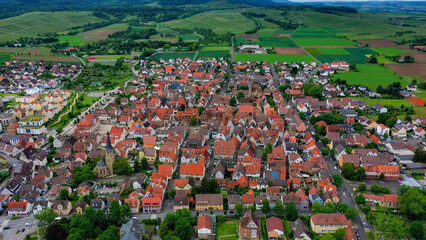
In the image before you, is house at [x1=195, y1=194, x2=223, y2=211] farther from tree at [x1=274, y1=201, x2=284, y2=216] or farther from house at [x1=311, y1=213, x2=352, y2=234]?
house at [x1=311, y1=213, x2=352, y2=234]

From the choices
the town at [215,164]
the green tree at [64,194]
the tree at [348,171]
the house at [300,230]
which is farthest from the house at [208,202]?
the tree at [348,171]

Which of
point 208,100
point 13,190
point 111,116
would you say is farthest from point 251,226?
point 208,100

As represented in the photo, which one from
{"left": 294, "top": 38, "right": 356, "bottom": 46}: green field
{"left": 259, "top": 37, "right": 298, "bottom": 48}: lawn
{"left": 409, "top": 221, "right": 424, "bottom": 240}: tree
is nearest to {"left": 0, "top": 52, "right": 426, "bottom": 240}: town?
{"left": 409, "top": 221, "right": 424, "bottom": 240}: tree

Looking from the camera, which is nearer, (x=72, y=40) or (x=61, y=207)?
(x=61, y=207)

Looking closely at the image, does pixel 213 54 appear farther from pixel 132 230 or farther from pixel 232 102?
pixel 132 230

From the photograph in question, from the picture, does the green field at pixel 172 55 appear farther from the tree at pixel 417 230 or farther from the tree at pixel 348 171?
the tree at pixel 417 230

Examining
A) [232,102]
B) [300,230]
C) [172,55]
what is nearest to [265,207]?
[300,230]
